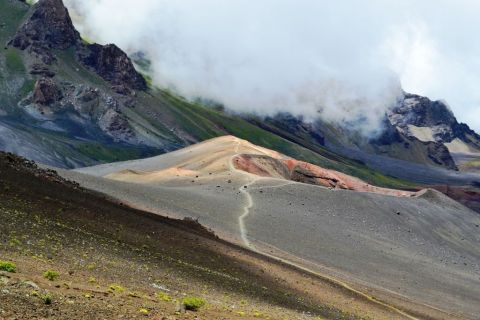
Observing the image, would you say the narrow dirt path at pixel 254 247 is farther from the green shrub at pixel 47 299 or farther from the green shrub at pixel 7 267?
the green shrub at pixel 47 299

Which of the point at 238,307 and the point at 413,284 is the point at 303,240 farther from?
the point at 238,307

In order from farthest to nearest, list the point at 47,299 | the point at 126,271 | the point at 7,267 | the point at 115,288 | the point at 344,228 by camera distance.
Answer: the point at 344,228 → the point at 126,271 → the point at 115,288 → the point at 7,267 → the point at 47,299

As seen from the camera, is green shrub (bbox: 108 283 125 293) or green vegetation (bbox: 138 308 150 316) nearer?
green vegetation (bbox: 138 308 150 316)

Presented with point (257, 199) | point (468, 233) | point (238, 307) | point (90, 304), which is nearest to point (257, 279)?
point (238, 307)

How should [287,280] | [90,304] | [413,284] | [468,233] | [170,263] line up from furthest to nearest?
[468,233] < [413,284] < [287,280] < [170,263] < [90,304]

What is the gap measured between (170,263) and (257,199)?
50.5m

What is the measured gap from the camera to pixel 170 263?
102 feet

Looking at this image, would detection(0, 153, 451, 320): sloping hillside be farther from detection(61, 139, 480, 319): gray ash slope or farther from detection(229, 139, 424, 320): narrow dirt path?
detection(61, 139, 480, 319): gray ash slope

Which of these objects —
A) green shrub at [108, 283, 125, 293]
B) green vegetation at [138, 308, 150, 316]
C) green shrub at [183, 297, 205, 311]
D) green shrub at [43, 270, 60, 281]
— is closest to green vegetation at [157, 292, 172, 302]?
green shrub at [183, 297, 205, 311]

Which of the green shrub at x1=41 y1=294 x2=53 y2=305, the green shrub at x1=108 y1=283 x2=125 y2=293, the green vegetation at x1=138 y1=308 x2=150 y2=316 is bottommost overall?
the green shrub at x1=41 y1=294 x2=53 y2=305

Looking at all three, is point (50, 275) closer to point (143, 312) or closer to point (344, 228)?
point (143, 312)

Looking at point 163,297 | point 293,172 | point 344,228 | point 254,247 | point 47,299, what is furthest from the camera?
point 293,172

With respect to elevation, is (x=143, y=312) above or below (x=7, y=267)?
below

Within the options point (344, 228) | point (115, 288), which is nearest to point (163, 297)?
point (115, 288)
